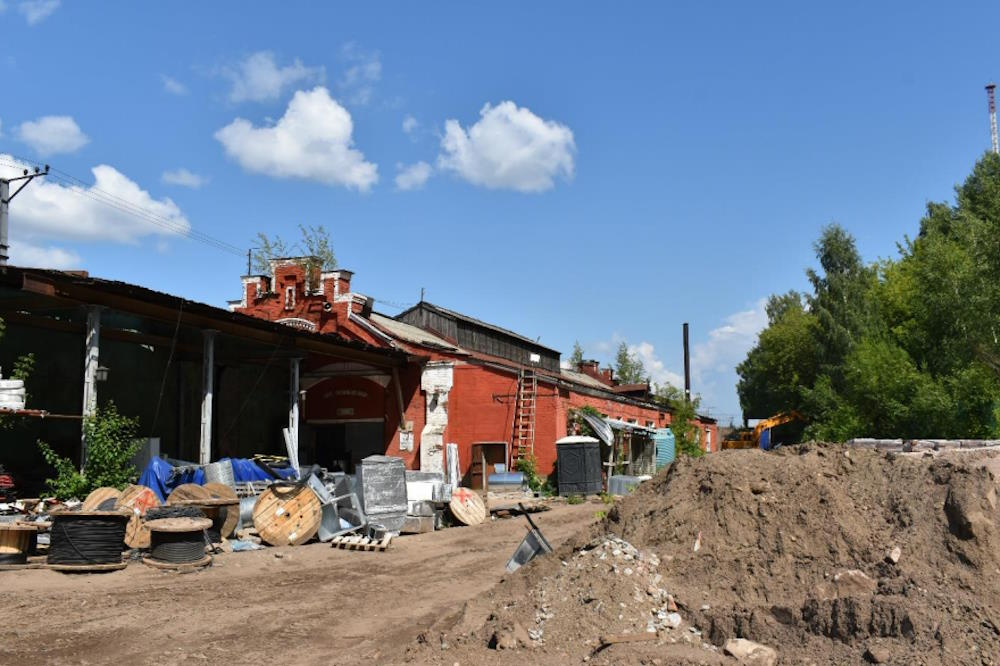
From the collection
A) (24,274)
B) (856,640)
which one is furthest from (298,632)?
(24,274)

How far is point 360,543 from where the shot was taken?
14531 millimetres

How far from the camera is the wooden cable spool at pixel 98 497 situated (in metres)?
13.0

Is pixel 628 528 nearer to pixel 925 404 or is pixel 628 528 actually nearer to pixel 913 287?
pixel 925 404

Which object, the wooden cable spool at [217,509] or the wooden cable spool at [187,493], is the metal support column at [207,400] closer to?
the wooden cable spool at [187,493]

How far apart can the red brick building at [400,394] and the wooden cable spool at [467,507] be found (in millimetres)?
6915

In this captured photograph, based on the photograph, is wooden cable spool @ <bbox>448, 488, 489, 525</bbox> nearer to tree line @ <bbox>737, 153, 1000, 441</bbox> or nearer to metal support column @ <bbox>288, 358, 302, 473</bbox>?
metal support column @ <bbox>288, 358, 302, 473</bbox>

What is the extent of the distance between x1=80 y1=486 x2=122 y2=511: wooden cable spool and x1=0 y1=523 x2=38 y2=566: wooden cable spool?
1.52 metres

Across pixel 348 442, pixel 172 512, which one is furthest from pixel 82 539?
pixel 348 442

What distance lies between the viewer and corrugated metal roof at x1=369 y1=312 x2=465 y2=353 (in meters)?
26.7

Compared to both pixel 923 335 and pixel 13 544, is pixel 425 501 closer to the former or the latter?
pixel 13 544

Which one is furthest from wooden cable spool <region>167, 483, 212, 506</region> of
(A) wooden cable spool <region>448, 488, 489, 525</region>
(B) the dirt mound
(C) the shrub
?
(B) the dirt mound

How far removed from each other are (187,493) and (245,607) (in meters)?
5.53

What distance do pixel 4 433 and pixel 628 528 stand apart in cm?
1488

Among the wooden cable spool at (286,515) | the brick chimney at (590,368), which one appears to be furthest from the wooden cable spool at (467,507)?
the brick chimney at (590,368)
